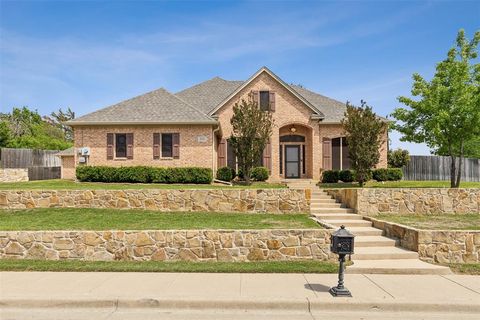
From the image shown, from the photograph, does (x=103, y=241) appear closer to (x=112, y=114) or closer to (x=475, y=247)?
(x=475, y=247)

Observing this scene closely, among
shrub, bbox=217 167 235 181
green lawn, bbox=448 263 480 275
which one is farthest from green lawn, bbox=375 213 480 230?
shrub, bbox=217 167 235 181

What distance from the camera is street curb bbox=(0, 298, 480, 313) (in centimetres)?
621

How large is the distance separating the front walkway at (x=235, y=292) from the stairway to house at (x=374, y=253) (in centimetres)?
24

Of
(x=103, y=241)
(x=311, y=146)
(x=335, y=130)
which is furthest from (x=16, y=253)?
(x=335, y=130)

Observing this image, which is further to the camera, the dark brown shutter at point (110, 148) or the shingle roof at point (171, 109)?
the dark brown shutter at point (110, 148)

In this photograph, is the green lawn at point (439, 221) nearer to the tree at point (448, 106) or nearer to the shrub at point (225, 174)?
the tree at point (448, 106)

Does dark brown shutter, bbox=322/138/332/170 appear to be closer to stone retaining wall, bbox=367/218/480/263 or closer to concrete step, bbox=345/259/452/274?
stone retaining wall, bbox=367/218/480/263

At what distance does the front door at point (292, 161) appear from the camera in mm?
24359

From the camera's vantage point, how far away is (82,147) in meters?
21.5

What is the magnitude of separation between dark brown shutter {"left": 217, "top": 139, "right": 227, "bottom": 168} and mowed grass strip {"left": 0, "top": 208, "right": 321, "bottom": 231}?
1035 centimetres

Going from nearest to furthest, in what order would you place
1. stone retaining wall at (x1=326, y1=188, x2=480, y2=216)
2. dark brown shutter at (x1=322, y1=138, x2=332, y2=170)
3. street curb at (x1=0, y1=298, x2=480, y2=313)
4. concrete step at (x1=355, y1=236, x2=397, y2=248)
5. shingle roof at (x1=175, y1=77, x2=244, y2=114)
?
1. street curb at (x1=0, y1=298, x2=480, y2=313)
2. concrete step at (x1=355, y1=236, x2=397, y2=248)
3. stone retaining wall at (x1=326, y1=188, x2=480, y2=216)
4. dark brown shutter at (x1=322, y1=138, x2=332, y2=170)
5. shingle roof at (x1=175, y1=77, x2=244, y2=114)

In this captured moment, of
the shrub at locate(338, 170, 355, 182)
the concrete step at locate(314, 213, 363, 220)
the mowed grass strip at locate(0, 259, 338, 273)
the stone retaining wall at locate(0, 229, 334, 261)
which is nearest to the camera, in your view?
the mowed grass strip at locate(0, 259, 338, 273)

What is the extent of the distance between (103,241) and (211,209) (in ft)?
16.0

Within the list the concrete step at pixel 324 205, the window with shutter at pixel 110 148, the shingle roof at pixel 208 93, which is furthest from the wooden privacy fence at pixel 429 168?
the window with shutter at pixel 110 148
